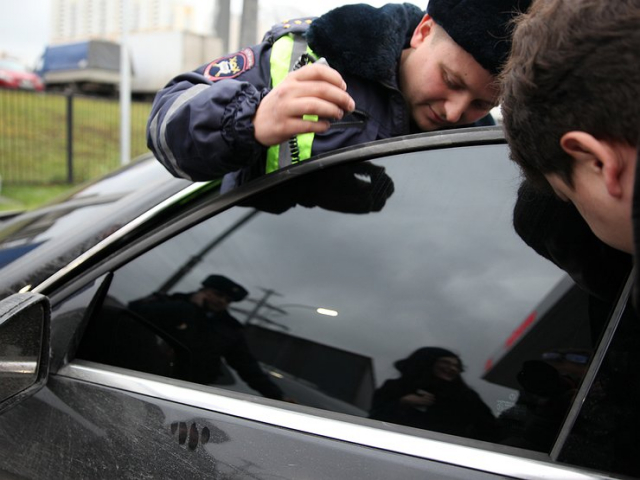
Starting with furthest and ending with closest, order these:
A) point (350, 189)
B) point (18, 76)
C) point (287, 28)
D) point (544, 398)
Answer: point (18, 76) → point (287, 28) → point (350, 189) → point (544, 398)

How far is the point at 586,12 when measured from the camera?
0.80 metres

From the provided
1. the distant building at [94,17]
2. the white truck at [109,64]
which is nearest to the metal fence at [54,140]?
the white truck at [109,64]

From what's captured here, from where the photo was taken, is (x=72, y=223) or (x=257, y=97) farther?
(x=72, y=223)

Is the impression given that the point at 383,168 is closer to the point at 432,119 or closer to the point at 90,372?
the point at 432,119

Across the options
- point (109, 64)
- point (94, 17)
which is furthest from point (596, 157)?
point (94, 17)

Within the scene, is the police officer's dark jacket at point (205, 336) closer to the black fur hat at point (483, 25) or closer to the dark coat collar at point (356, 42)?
the dark coat collar at point (356, 42)

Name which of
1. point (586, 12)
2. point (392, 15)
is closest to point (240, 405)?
point (586, 12)

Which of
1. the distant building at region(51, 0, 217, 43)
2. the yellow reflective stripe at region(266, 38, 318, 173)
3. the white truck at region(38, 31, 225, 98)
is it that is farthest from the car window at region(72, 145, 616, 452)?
the distant building at region(51, 0, 217, 43)

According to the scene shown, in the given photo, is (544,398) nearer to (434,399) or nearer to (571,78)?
(434,399)

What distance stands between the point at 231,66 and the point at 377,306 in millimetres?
846

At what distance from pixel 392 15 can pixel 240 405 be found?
1.12 m

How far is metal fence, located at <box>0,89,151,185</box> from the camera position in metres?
10.5

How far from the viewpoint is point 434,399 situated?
107 cm

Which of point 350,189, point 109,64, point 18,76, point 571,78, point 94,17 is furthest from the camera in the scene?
point 94,17
